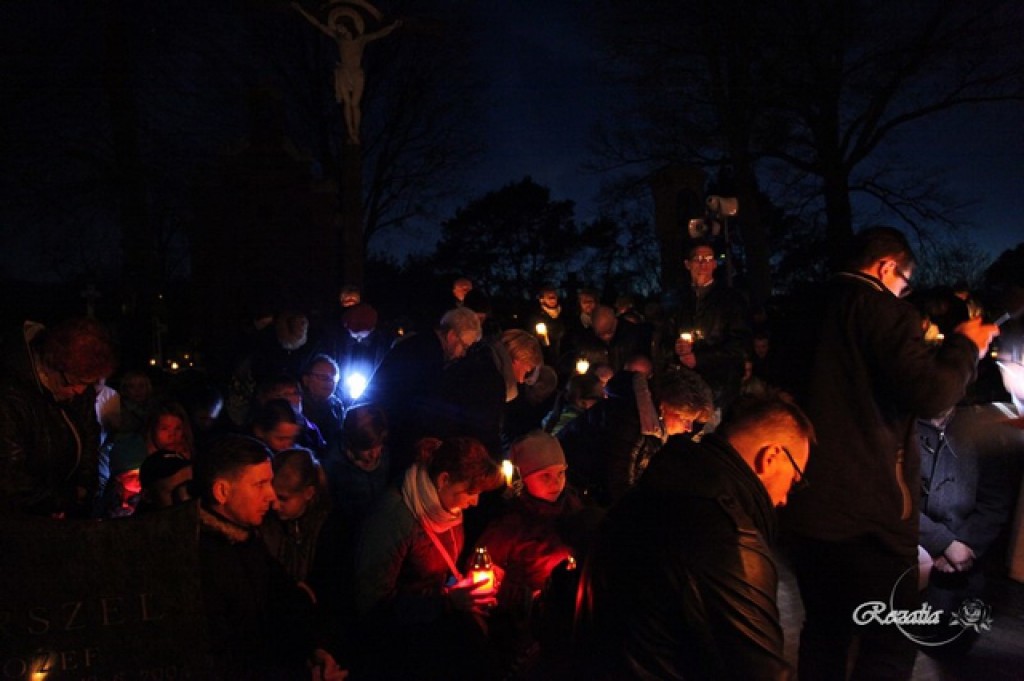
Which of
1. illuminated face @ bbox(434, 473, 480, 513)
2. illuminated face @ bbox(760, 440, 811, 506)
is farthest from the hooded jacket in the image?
illuminated face @ bbox(434, 473, 480, 513)

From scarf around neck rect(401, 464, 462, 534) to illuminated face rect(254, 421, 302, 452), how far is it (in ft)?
4.06

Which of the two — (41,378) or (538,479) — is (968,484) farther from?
(41,378)

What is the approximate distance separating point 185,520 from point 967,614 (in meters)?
4.02

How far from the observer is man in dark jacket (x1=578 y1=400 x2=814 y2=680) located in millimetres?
1914

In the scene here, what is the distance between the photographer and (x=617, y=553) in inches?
82.0

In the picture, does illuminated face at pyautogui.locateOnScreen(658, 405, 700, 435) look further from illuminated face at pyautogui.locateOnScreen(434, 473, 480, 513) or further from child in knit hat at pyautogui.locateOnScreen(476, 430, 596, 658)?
illuminated face at pyautogui.locateOnScreen(434, 473, 480, 513)

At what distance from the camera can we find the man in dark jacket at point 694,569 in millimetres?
1914

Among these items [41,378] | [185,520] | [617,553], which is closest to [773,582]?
[617,553]

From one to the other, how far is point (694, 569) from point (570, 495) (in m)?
2.61

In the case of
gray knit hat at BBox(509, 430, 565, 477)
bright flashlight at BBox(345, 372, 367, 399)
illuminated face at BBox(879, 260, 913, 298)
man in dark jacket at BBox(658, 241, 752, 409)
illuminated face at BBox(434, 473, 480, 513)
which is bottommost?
bright flashlight at BBox(345, 372, 367, 399)

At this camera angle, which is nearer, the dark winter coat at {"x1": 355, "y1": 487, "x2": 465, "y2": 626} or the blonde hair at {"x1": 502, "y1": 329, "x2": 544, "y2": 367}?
the dark winter coat at {"x1": 355, "y1": 487, "x2": 465, "y2": 626}

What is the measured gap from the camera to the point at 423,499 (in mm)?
3566

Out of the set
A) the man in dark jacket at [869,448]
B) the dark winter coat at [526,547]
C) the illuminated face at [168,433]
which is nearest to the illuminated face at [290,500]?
the dark winter coat at [526,547]

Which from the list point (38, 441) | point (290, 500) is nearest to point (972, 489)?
point (290, 500)
